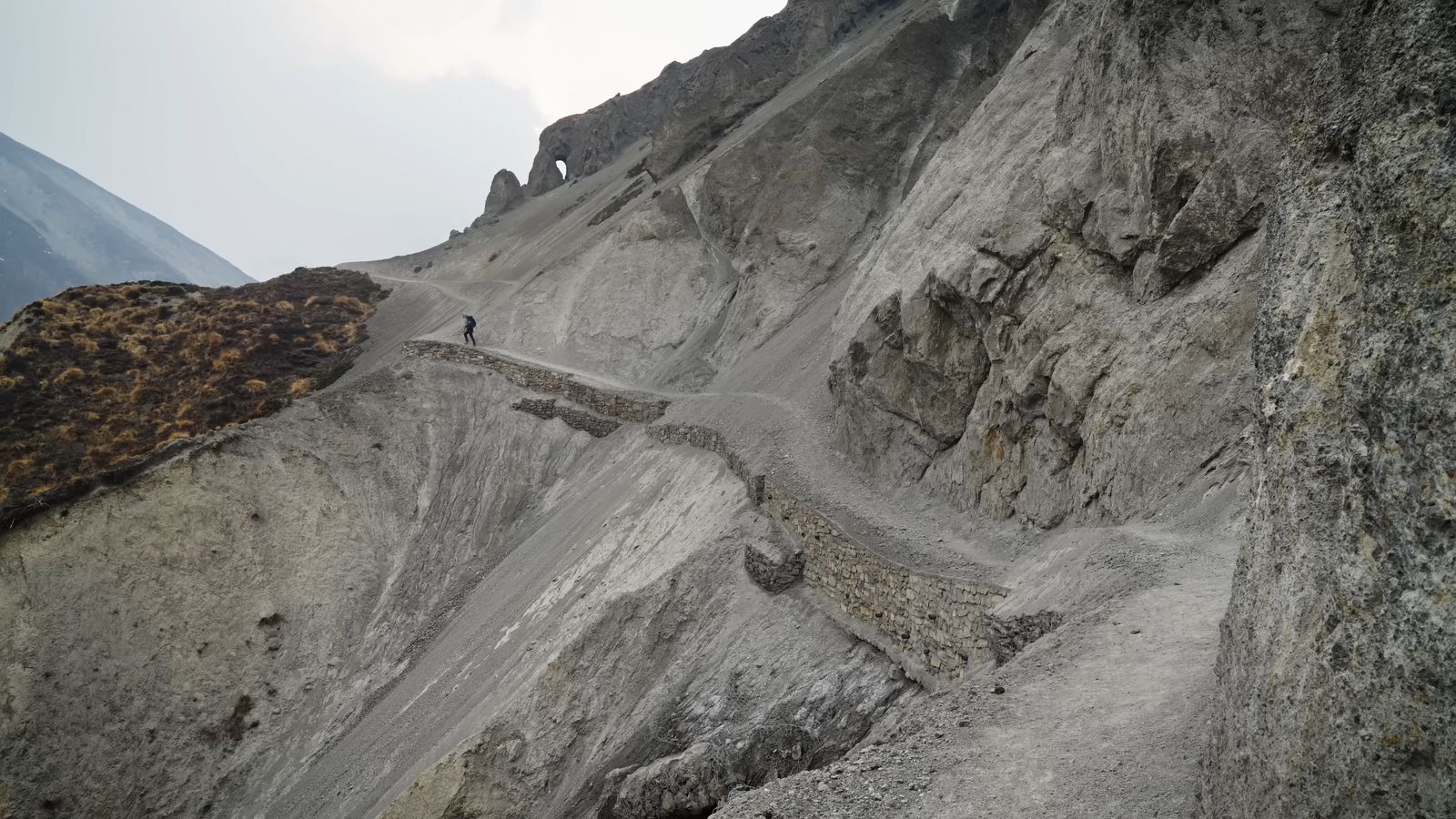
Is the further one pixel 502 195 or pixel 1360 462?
pixel 502 195

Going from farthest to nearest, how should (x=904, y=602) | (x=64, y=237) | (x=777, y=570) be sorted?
(x=64, y=237), (x=777, y=570), (x=904, y=602)

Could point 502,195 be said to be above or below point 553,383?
above

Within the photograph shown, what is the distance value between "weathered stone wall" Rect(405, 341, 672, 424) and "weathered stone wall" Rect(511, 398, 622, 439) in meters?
0.49

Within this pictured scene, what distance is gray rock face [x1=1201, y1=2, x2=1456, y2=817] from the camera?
444 centimetres

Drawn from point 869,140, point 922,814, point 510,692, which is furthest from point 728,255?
point 922,814

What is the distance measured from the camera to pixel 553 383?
42.7 meters

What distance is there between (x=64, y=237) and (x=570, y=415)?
118 meters

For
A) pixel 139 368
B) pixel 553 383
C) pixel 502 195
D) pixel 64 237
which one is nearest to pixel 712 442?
pixel 553 383

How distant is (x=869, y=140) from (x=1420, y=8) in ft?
148

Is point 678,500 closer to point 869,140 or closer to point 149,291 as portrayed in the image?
point 869,140

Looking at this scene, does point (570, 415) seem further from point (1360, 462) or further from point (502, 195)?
point (502, 195)

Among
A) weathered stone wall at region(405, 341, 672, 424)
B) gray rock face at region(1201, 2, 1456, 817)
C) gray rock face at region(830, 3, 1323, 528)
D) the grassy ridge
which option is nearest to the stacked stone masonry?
gray rock face at region(830, 3, 1323, 528)

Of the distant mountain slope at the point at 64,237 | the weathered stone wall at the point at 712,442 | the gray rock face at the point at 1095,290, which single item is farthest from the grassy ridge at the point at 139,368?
the distant mountain slope at the point at 64,237

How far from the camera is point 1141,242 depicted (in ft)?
55.4
